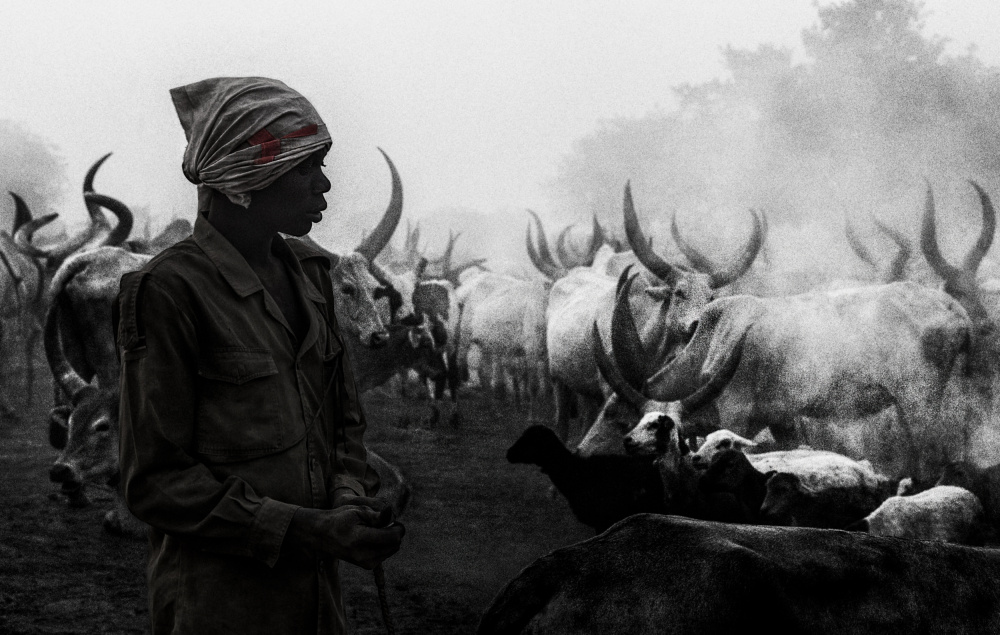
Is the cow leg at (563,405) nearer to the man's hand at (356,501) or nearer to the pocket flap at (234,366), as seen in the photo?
the man's hand at (356,501)

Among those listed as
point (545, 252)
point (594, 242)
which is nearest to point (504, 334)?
point (545, 252)

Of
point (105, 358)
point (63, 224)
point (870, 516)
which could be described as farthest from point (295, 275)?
point (63, 224)

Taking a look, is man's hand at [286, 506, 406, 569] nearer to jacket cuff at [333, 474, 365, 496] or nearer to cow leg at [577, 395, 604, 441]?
jacket cuff at [333, 474, 365, 496]

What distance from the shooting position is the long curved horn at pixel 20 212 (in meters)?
7.75

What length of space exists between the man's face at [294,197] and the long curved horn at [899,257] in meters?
3.99

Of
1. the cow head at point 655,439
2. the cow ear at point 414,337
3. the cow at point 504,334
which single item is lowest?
the cow at point 504,334

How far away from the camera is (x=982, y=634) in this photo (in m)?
1.98

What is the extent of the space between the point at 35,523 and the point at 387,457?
6.98 ft

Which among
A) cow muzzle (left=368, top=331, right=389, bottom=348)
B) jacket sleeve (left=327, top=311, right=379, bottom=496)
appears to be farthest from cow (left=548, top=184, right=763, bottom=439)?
Answer: jacket sleeve (left=327, top=311, right=379, bottom=496)

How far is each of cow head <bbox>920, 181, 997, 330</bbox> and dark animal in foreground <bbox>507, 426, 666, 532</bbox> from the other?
1.53 m

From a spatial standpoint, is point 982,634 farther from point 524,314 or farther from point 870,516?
point 524,314

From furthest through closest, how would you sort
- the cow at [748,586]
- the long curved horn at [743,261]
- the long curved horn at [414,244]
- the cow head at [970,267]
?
the long curved horn at [414,244] → the long curved horn at [743,261] → the cow head at [970,267] → the cow at [748,586]

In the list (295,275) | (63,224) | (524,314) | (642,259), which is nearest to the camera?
(295,275)

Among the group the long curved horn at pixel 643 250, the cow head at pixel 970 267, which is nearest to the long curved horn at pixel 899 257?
the cow head at pixel 970 267
